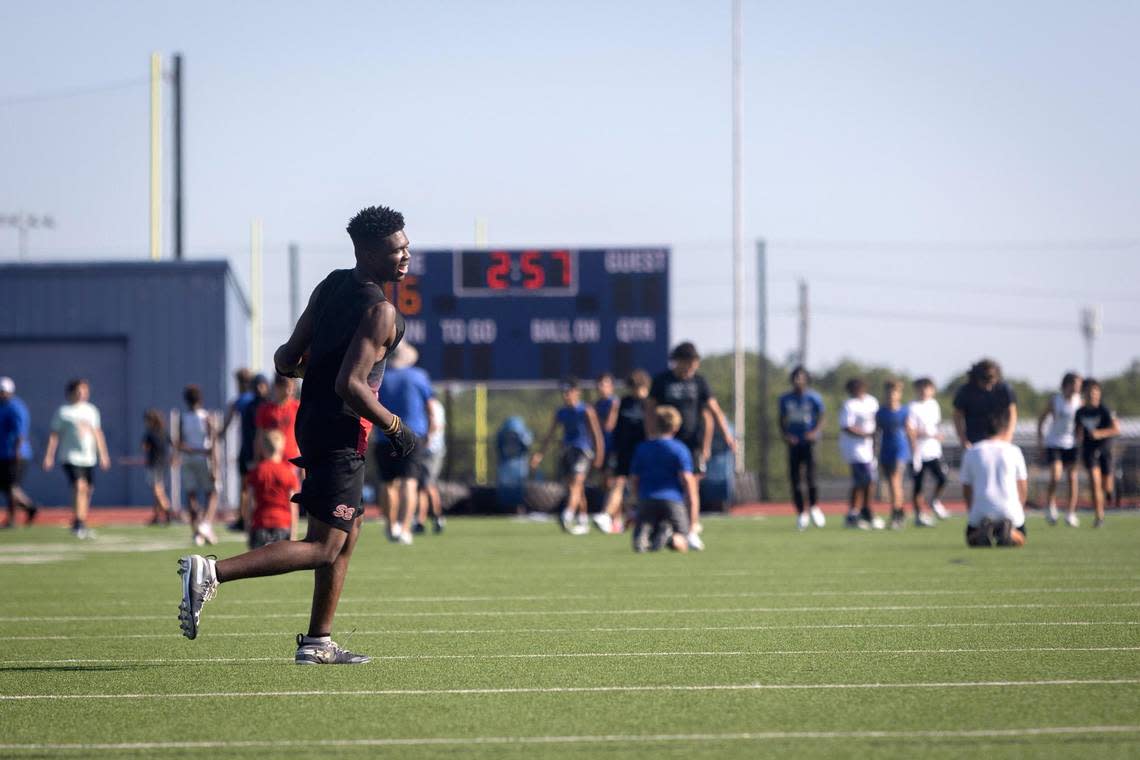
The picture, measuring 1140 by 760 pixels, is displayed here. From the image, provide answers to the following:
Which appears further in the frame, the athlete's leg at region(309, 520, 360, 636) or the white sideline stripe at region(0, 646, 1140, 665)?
the white sideline stripe at region(0, 646, 1140, 665)

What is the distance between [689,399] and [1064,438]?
6.28 meters

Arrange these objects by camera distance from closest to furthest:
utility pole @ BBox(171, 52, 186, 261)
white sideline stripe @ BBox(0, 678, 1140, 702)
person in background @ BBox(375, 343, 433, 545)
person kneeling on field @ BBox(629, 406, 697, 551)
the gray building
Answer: white sideline stripe @ BBox(0, 678, 1140, 702), person kneeling on field @ BBox(629, 406, 697, 551), person in background @ BBox(375, 343, 433, 545), the gray building, utility pole @ BBox(171, 52, 186, 261)

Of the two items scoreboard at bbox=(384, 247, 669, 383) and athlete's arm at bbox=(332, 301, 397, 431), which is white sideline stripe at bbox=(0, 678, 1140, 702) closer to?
athlete's arm at bbox=(332, 301, 397, 431)

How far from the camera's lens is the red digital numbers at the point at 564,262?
31062mm

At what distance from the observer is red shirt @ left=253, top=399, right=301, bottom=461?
52.7 ft

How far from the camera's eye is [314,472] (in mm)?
7570

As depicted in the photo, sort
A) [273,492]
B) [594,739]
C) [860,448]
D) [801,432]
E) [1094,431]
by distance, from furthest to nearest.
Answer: [860,448], [801,432], [1094,431], [273,492], [594,739]

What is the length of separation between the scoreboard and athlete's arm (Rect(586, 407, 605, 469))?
8490mm

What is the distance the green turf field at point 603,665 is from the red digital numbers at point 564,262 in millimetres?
16856

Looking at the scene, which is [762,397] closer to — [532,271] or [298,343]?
[532,271]

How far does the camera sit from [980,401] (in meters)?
18.2

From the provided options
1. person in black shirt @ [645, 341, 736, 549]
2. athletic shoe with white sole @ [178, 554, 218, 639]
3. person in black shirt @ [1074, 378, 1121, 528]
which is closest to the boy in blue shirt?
person in black shirt @ [645, 341, 736, 549]

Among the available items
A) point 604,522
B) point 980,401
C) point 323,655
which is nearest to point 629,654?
point 323,655

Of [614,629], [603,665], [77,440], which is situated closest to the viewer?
[603,665]
